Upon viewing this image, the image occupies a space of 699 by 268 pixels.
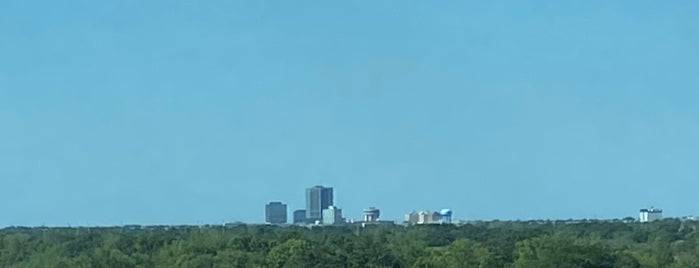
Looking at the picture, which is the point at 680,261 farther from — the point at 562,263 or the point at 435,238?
the point at 435,238

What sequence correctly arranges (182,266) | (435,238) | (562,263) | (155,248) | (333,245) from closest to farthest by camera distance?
A: (562,263)
(182,266)
(333,245)
(155,248)
(435,238)

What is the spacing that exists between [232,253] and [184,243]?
13454mm

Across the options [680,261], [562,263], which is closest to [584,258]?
[562,263]

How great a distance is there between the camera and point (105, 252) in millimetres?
121562

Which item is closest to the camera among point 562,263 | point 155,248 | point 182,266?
point 562,263

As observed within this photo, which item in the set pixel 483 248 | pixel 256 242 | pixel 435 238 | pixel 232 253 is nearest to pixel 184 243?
pixel 256 242

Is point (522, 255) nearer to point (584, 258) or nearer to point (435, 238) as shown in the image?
point (584, 258)

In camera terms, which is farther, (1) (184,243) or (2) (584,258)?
(1) (184,243)

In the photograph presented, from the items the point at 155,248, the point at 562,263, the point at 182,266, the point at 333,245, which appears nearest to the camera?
the point at 562,263

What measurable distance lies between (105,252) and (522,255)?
3481 centimetres

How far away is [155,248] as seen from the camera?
129 meters

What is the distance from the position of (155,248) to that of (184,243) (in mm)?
9504

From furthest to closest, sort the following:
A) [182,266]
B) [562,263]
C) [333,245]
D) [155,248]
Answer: [155,248] → [333,245] → [182,266] → [562,263]

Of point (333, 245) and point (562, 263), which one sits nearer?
point (562, 263)
